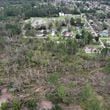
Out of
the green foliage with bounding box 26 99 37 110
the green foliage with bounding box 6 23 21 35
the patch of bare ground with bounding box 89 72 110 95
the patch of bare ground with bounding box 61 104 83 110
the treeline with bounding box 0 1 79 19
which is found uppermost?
the treeline with bounding box 0 1 79 19

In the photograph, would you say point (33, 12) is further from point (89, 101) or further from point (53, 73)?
point (89, 101)

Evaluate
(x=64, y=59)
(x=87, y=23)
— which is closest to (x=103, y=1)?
(x=87, y=23)

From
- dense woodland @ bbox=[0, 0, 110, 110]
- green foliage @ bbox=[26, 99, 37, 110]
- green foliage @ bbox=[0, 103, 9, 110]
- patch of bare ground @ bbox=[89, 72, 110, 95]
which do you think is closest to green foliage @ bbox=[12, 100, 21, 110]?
dense woodland @ bbox=[0, 0, 110, 110]

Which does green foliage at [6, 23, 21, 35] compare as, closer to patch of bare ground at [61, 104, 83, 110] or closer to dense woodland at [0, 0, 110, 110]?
dense woodland at [0, 0, 110, 110]

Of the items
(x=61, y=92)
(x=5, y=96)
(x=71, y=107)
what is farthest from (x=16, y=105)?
(x=71, y=107)

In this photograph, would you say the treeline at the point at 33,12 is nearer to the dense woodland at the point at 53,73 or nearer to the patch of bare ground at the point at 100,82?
the dense woodland at the point at 53,73

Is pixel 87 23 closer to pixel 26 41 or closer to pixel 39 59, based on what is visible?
pixel 26 41

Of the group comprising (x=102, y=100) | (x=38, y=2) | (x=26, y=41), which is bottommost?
(x=102, y=100)

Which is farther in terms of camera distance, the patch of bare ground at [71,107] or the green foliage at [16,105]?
the patch of bare ground at [71,107]

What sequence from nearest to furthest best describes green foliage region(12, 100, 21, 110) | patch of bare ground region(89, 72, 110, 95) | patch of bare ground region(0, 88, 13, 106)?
green foliage region(12, 100, 21, 110) < patch of bare ground region(0, 88, 13, 106) < patch of bare ground region(89, 72, 110, 95)

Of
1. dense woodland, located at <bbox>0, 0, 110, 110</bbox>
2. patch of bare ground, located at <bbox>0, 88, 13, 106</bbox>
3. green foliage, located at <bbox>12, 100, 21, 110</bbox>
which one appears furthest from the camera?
patch of bare ground, located at <bbox>0, 88, 13, 106</bbox>

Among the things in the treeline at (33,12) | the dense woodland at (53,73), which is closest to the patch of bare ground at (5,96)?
the dense woodland at (53,73)
